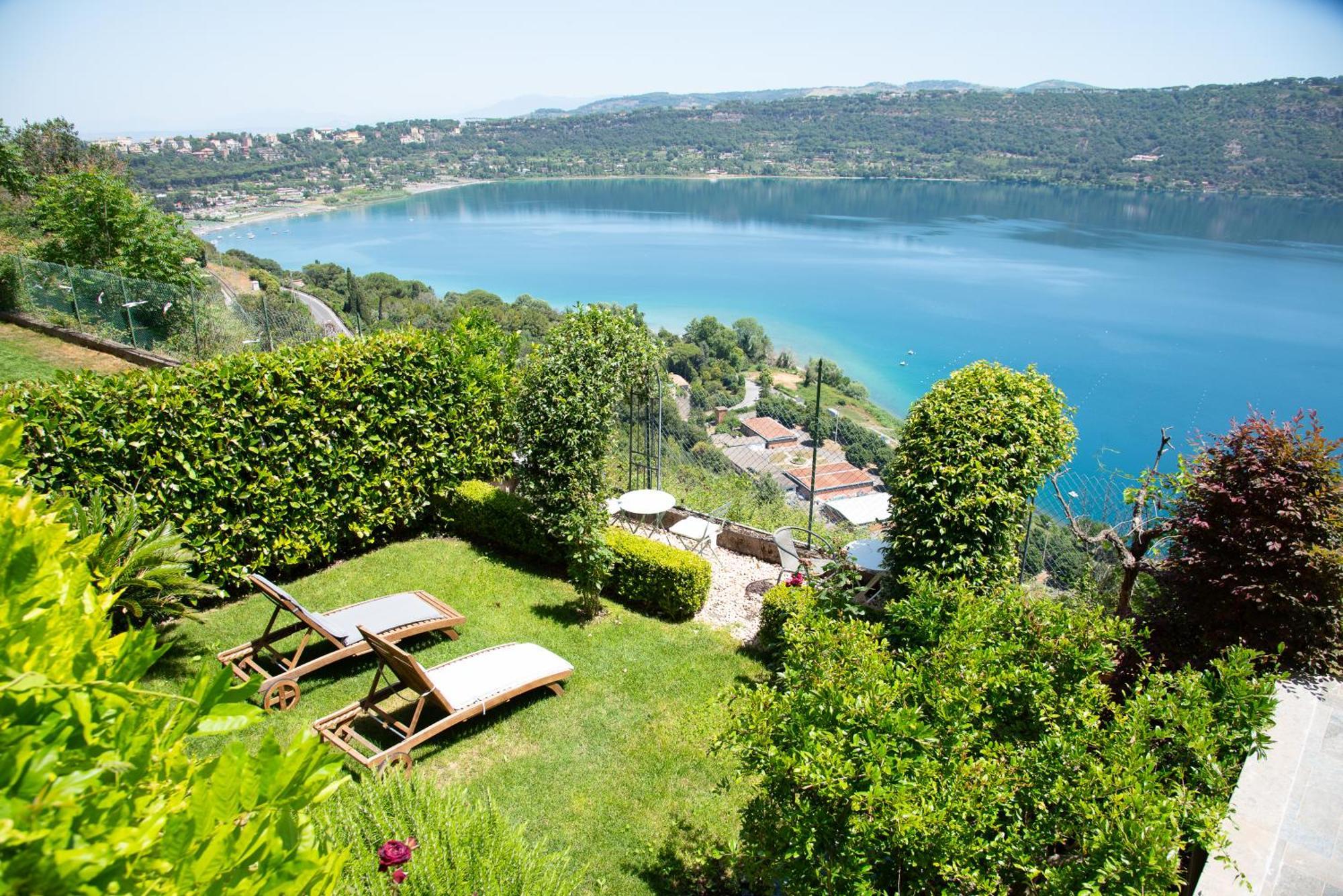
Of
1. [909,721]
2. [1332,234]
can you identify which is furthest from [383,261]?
[1332,234]

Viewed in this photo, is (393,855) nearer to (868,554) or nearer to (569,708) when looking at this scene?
(569,708)

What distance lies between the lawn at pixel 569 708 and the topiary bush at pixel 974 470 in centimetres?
221

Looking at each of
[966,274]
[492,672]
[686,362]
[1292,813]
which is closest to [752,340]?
[686,362]

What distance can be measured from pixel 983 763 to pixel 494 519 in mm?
7115

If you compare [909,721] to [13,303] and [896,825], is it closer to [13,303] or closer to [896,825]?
[896,825]

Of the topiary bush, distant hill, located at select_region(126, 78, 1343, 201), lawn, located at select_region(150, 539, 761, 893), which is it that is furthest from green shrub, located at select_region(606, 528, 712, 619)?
distant hill, located at select_region(126, 78, 1343, 201)

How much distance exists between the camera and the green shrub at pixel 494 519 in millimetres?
9133

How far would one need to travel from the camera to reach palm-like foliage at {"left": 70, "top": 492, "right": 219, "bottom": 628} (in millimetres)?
5719

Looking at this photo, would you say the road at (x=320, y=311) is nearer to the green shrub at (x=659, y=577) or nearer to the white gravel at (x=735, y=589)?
the white gravel at (x=735, y=589)

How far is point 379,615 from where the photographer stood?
7145 millimetres

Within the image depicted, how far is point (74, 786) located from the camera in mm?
1261

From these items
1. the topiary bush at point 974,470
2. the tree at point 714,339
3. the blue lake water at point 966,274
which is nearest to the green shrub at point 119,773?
the topiary bush at point 974,470

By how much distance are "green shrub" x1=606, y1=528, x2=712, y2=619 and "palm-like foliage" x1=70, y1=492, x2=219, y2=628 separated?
409 cm

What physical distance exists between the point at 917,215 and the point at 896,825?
120m
